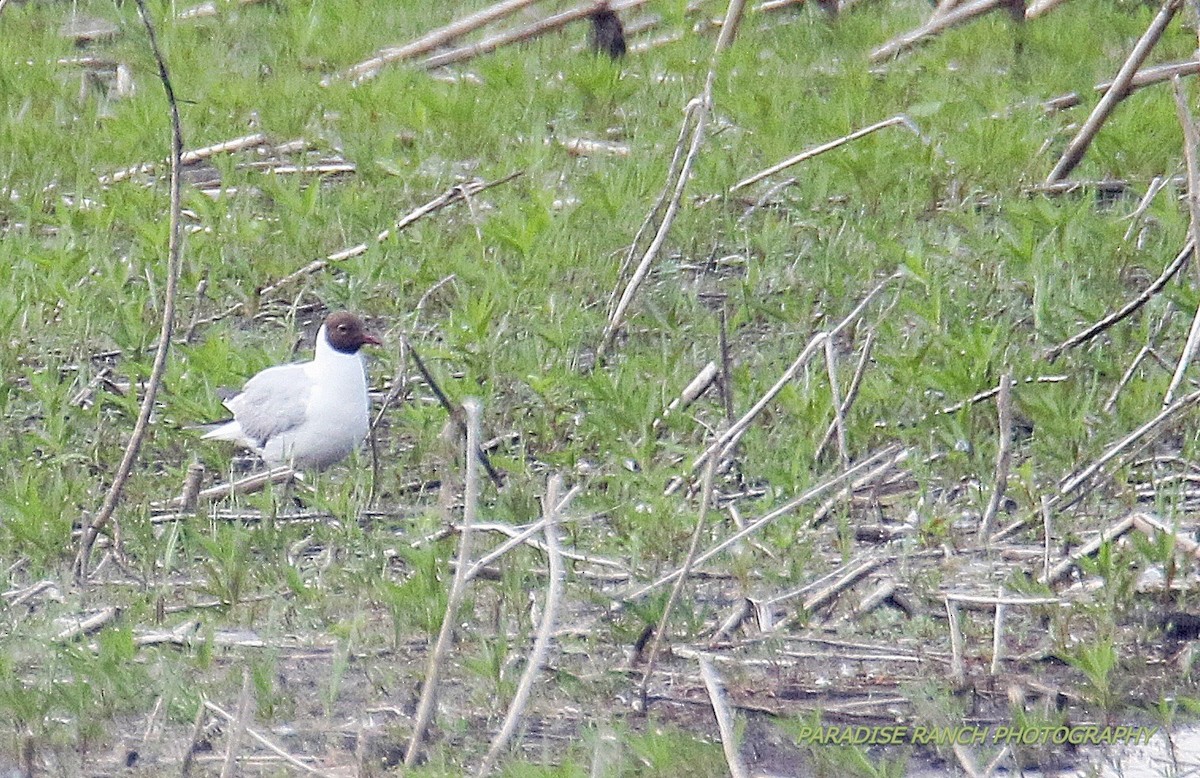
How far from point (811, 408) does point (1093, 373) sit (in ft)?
2.81

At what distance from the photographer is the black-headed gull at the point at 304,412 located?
487cm

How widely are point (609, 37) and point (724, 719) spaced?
6002mm

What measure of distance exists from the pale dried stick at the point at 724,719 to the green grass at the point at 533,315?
11cm

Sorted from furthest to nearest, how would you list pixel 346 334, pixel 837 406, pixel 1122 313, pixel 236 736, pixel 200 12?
pixel 200 12 → pixel 346 334 → pixel 1122 313 → pixel 837 406 → pixel 236 736

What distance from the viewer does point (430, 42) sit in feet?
28.5

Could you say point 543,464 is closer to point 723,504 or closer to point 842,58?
point 723,504

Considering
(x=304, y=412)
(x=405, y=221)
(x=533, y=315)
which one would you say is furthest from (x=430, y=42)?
(x=304, y=412)

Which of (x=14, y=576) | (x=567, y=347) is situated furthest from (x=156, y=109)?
(x=14, y=576)

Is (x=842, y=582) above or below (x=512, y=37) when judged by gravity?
below

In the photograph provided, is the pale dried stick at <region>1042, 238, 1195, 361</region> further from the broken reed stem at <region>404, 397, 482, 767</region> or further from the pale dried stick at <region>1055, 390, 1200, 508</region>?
the broken reed stem at <region>404, 397, 482, 767</region>

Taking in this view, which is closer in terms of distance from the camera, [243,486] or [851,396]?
[851,396]

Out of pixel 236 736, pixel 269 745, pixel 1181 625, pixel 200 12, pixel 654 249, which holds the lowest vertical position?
pixel 1181 625

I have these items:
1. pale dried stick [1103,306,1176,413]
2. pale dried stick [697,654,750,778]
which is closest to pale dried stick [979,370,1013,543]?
pale dried stick [1103,306,1176,413]

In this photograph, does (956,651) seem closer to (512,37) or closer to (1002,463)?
(1002,463)
